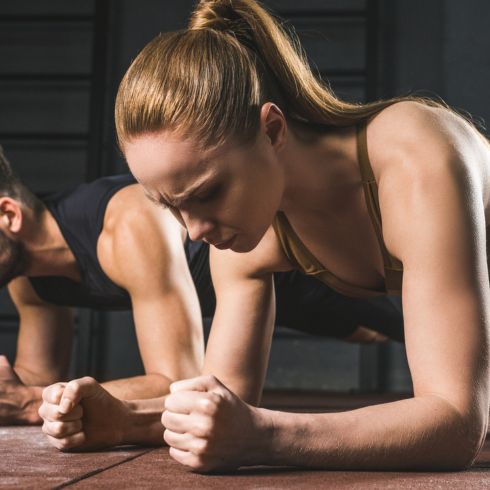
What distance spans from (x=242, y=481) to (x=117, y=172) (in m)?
3.91

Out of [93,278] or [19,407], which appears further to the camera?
[93,278]

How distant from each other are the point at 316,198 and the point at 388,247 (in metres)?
0.15

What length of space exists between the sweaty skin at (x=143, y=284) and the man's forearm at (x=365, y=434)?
692 mm

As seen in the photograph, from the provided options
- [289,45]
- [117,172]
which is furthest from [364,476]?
[117,172]

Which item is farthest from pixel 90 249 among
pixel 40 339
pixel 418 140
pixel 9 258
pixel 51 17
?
pixel 51 17

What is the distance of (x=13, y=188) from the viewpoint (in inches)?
76.9

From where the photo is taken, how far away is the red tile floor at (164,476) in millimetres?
886

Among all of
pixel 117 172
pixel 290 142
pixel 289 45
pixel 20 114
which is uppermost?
pixel 289 45

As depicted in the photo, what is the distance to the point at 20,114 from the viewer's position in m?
4.70

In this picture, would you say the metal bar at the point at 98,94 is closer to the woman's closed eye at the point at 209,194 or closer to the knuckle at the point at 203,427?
the woman's closed eye at the point at 209,194

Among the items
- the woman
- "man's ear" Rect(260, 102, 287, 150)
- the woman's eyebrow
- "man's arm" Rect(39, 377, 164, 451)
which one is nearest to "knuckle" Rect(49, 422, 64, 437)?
"man's arm" Rect(39, 377, 164, 451)

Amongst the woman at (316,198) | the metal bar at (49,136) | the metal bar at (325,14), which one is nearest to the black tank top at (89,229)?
the woman at (316,198)

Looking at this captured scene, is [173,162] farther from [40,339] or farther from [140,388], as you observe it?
[40,339]

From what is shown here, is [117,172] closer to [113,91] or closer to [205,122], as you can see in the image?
[113,91]
